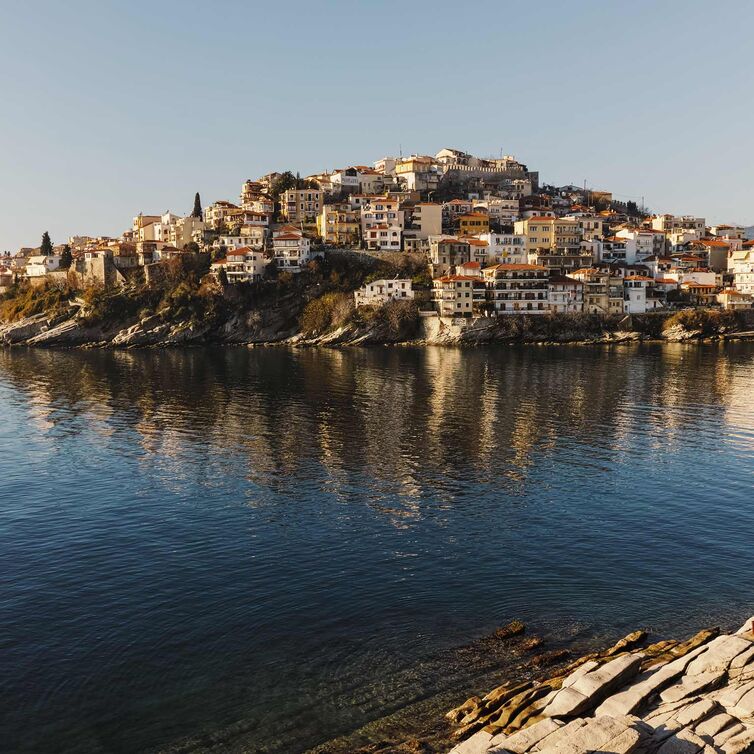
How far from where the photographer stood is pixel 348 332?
129125mm

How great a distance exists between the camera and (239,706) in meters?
20.3

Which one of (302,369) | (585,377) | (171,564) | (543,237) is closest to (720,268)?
(543,237)

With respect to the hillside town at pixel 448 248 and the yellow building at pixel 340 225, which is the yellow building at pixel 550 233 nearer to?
the hillside town at pixel 448 248

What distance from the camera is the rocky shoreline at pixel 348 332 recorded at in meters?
125

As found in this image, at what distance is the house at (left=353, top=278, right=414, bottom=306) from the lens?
132625mm

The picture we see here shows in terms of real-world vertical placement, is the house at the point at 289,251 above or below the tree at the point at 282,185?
below

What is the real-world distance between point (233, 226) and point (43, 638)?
141 metres

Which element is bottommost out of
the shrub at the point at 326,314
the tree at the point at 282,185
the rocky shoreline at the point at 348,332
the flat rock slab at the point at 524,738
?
the flat rock slab at the point at 524,738

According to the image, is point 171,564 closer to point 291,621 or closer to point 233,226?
point 291,621

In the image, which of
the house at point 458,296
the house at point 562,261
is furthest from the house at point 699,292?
the house at point 458,296

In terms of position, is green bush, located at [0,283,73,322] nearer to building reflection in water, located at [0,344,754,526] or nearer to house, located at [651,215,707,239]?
building reflection in water, located at [0,344,754,526]

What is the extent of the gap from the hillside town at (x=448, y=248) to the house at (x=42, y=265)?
0.35 meters

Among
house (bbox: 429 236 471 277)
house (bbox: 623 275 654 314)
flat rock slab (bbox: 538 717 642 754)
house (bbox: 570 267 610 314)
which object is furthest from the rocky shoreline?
flat rock slab (bbox: 538 717 642 754)

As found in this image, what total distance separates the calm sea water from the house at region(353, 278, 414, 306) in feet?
219
